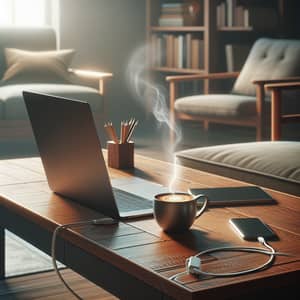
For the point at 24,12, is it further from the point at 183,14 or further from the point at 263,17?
the point at 263,17

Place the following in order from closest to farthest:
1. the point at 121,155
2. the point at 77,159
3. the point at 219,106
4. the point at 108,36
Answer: the point at 77,159
the point at 121,155
the point at 219,106
the point at 108,36

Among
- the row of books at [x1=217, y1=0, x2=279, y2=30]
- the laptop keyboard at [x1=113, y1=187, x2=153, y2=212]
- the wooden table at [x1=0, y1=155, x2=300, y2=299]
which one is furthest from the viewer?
the row of books at [x1=217, y1=0, x2=279, y2=30]

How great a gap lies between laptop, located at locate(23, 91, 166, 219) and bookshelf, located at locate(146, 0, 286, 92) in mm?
4068

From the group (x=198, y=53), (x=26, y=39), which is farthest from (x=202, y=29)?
(x=26, y=39)

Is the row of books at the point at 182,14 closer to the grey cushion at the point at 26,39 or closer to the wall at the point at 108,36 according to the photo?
the wall at the point at 108,36

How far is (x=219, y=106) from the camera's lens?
4613mm

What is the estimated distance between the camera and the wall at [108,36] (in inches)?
244

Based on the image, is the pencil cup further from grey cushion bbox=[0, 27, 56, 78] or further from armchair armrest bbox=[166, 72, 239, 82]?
grey cushion bbox=[0, 27, 56, 78]

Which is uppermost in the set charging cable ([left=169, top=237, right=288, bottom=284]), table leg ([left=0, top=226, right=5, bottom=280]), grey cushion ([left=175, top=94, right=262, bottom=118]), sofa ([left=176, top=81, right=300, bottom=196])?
charging cable ([left=169, top=237, right=288, bottom=284])

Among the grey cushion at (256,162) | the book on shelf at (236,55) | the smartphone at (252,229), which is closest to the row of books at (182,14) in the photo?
the book on shelf at (236,55)

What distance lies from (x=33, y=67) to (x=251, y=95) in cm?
149

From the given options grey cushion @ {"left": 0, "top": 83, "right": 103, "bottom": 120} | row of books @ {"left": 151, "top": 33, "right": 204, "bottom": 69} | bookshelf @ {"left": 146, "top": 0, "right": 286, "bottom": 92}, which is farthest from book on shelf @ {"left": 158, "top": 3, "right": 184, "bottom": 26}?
grey cushion @ {"left": 0, "top": 83, "right": 103, "bottom": 120}

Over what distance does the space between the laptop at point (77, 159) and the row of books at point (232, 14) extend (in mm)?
4053

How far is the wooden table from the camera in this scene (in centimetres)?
119
